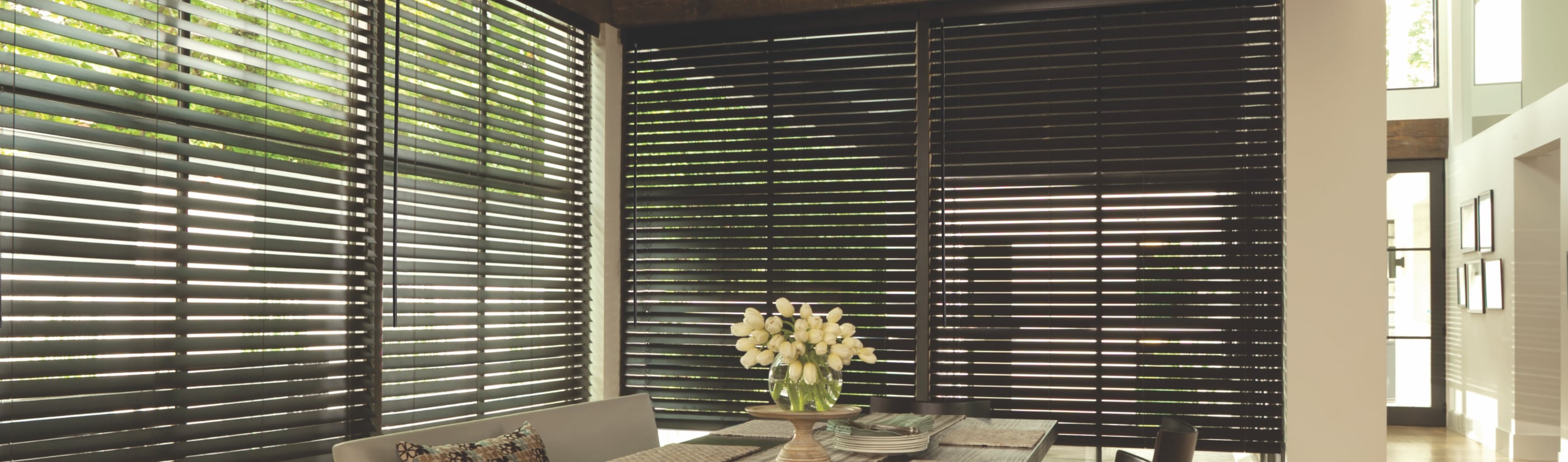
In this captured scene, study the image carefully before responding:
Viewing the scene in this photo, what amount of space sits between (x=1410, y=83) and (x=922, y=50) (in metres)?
6.47

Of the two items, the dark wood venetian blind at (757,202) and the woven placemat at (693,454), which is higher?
the dark wood venetian blind at (757,202)

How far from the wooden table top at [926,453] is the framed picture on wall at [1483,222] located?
6393 millimetres

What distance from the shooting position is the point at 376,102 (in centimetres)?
378

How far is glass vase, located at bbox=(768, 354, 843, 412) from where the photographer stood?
2.60 m

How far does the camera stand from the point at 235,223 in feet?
10.4

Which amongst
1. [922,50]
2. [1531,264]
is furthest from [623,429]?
[1531,264]

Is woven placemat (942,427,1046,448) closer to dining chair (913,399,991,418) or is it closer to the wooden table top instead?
the wooden table top

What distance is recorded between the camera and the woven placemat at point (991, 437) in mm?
3141

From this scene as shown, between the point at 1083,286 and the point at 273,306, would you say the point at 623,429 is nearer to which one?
the point at 273,306

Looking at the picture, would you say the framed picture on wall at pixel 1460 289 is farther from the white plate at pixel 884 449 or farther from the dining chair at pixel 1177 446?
the white plate at pixel 884 449

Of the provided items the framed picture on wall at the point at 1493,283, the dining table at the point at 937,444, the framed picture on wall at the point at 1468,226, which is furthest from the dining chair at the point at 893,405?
the framed picture on wall at the point at 1468,226

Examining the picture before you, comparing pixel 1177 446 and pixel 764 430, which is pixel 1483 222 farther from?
pixel 764 430

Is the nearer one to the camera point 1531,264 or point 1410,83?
point 1531,264

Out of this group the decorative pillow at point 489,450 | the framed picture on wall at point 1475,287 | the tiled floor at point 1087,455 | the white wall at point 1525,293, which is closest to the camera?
the decorative pillow at point 489,450
